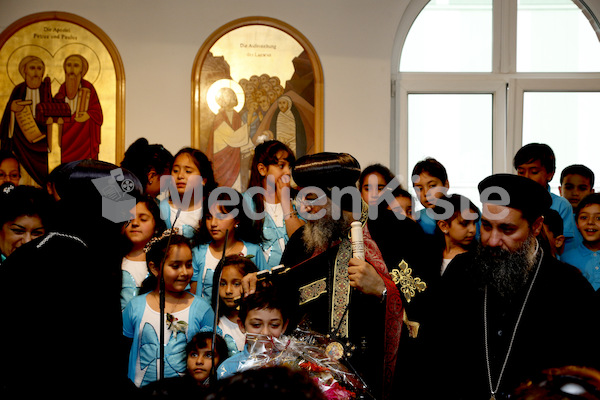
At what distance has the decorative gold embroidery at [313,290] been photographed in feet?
9.84

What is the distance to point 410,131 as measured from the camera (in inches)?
259

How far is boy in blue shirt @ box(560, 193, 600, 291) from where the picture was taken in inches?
174

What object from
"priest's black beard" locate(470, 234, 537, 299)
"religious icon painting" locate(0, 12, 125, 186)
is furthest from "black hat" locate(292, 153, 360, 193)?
"religious icon painting" locate(0, 12, 125, 186)

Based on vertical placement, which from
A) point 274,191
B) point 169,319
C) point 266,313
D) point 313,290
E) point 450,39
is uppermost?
point 450,39

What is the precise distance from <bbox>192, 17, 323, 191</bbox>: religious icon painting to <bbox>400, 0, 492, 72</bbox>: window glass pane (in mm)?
1136

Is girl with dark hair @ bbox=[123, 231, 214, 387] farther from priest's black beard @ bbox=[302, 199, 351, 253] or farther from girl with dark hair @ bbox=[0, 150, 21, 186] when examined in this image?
girl with dark hair @ bbox=[0, 150, 21, 186]

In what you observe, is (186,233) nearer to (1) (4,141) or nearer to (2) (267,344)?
(2) (267,344)

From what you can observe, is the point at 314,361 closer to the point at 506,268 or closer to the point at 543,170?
the point at 506,268

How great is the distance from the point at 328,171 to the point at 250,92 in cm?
346

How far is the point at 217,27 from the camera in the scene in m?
6.30

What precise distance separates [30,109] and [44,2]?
1096 mm

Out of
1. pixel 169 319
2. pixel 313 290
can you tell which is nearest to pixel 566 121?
pixel 313 290

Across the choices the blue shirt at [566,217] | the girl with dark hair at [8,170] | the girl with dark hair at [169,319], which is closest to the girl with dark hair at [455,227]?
the blue shirt at [566,217]

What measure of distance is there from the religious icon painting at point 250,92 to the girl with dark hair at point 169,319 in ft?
8.62
